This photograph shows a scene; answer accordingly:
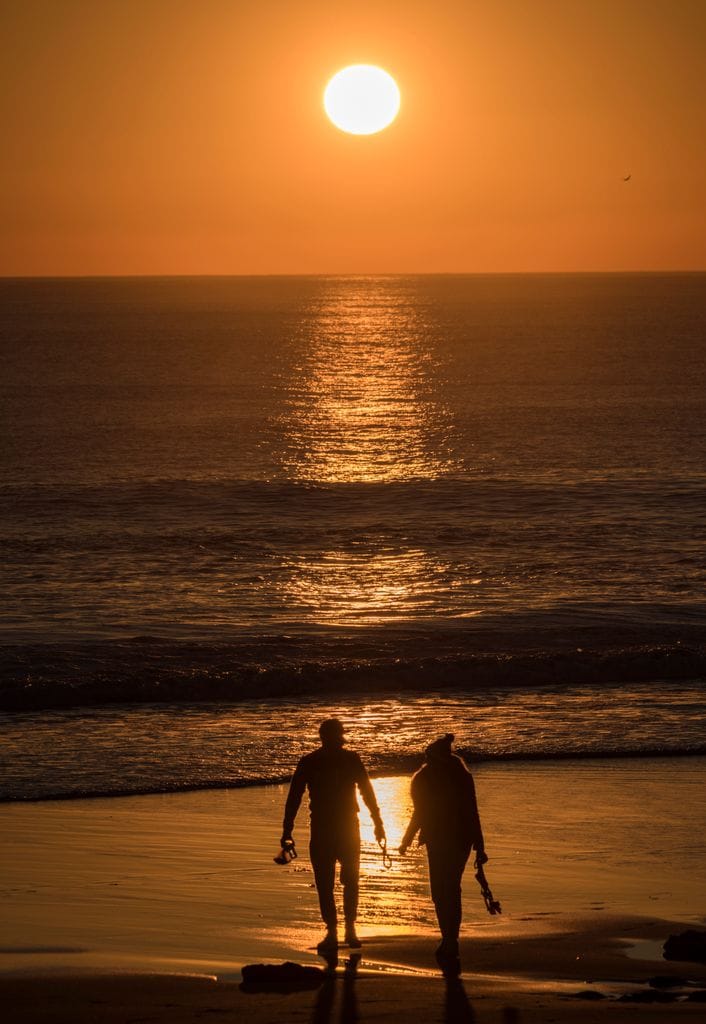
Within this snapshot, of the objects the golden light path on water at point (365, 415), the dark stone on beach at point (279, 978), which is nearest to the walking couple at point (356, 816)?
the dark stone on beach at point (279, 978)

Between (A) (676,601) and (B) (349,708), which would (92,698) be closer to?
(B) (349,708)

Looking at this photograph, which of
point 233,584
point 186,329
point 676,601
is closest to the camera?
point 676,601

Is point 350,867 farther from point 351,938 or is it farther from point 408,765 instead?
point 408,765

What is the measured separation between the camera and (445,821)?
32.7 feet

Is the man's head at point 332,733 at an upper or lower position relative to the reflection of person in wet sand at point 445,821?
upper

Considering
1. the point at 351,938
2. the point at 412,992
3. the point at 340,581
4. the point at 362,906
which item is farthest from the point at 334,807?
the point at 340,581

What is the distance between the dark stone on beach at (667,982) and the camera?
28.7ft

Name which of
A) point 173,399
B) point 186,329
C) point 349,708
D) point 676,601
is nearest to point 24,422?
point 173,399

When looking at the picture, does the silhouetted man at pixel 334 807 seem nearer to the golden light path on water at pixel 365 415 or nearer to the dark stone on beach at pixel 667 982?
the dark stone on beach at pixel 667 982

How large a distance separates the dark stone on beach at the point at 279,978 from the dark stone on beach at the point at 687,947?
8.15 feet

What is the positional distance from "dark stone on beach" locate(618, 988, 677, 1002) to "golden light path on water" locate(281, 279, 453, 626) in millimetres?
18836

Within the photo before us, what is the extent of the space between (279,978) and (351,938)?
114 centimetres

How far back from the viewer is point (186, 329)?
159 meters

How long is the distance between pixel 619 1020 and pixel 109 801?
26.5 ft
